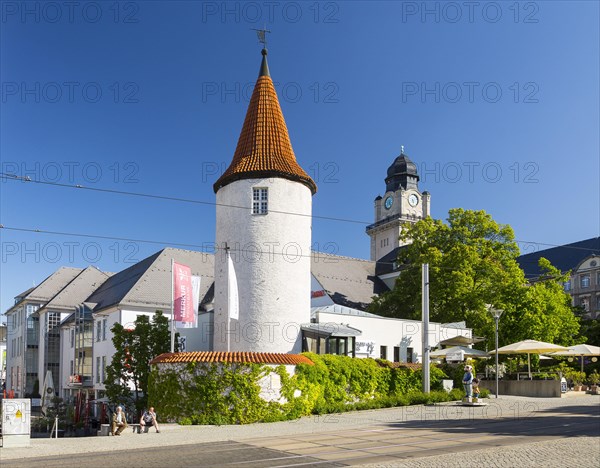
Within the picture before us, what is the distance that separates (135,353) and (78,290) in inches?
1277

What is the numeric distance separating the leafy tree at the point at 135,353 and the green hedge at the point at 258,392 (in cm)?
539

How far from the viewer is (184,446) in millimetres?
19094

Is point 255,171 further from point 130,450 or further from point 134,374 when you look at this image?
point 130,450

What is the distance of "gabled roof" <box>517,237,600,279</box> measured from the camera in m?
108

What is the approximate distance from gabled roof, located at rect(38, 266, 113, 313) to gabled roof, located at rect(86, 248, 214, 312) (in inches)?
172

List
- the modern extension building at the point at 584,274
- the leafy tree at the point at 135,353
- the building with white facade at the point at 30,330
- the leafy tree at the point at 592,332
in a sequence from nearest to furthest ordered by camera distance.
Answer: the leafy tree at the point at 135,353 < the building with white facade at the point at 30,330 < the leafy tree at the point at 592,332 < the modern extension building at the point at 584,274

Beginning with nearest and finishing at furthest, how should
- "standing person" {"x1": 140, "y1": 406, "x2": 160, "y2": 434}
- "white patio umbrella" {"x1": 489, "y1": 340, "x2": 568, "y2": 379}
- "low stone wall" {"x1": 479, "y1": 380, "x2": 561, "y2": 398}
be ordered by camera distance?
1. "standing person" {"x1": 140, "y1": 406, "x2": 160, "y2": 434}
2. "white patio umbrella" {"x1": 489, "y1": 340, "x2": 568, "y2": 379}
3. "low stone wall" {"x1": 479, "y1": 380, "x2": 561, "y2": 398}

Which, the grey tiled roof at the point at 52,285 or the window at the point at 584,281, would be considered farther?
the window at the point at 584,281

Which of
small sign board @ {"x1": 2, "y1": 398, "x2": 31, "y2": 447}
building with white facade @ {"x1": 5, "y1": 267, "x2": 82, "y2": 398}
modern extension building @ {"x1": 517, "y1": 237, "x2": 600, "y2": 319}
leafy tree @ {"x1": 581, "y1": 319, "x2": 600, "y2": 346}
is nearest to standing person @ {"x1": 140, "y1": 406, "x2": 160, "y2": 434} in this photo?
small sign board @ {"x1": 2, "y1": 398, "x2": 31, "y2": 447}

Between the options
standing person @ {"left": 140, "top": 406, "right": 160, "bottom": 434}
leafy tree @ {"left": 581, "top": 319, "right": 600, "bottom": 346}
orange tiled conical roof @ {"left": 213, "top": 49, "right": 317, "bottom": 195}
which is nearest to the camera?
standing person @ {"left": 140, "top": 406, "right": 160, "bottom": 434}

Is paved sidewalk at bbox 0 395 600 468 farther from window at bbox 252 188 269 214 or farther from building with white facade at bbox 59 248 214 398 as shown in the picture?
building with white facade at bbox 59 248 214 398

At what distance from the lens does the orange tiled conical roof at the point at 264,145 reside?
32469 mm

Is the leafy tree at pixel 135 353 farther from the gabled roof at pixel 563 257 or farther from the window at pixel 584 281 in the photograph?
the window at pixel 584 281

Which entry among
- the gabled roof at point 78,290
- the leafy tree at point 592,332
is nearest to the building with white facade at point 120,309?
the gabled roof at point 78,290
